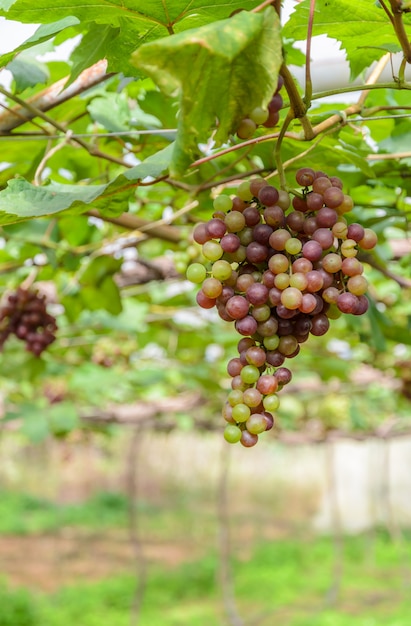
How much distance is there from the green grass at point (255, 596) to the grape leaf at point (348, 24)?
6.96 meters

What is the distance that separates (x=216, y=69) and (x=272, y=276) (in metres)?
0.19

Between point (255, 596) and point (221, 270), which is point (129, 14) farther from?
point (255, 596)

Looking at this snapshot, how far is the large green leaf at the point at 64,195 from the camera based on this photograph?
0.71m

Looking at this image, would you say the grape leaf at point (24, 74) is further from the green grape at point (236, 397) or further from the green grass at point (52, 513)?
the green grass at point (52, 513)

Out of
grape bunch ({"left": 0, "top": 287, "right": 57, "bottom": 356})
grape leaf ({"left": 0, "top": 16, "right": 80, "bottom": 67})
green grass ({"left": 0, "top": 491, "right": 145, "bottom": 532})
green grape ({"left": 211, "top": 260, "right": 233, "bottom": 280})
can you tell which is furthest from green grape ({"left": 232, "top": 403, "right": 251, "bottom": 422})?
green grass ({"left": 0, "top": 491, "right": 145, "bottom": 532})

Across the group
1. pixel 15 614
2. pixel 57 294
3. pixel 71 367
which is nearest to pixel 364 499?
pixel 15 614

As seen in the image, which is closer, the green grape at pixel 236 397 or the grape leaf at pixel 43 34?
the green grape at pixel 236 397

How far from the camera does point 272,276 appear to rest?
62 cm

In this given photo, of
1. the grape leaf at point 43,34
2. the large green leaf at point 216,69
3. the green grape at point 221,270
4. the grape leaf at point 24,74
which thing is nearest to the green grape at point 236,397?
the green grape at point 221,270

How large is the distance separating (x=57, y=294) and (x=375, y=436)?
3.82 m

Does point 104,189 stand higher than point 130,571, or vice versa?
point 104,189

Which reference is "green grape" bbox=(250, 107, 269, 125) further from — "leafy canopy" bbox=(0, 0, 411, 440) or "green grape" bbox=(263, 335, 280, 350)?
"green grape" bbox=(263, 335, 280, 350)

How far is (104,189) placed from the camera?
754mm

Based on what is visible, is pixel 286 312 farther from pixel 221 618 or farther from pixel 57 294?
pixel 221 618
